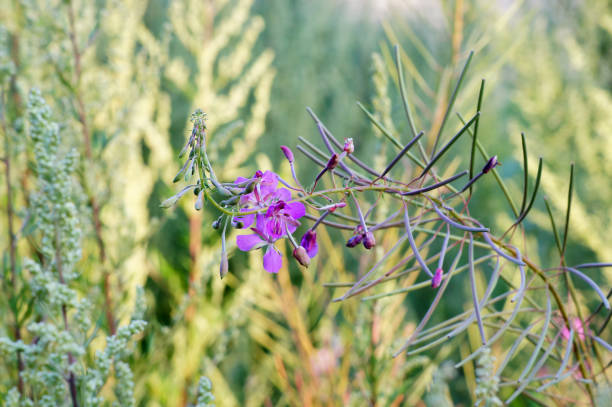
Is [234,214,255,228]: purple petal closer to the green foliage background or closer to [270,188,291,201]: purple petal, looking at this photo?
[270,188,291,201]: purple petal

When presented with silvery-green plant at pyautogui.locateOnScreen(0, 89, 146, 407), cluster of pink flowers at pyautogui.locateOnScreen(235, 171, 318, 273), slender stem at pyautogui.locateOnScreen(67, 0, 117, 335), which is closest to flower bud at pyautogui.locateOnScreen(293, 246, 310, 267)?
cluster of pink flowers at pyautogui.locateOnScreen(235, 171, 318, 273)

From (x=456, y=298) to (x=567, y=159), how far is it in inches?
18.6

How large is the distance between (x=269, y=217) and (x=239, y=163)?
25.5 inches

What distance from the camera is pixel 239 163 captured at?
885mm

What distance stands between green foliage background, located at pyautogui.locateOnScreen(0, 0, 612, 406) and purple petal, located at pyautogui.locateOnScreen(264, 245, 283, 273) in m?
0.15

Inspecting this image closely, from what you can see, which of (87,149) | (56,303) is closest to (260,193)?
(56,303)

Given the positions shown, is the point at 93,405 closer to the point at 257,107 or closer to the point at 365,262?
the point at 365,262

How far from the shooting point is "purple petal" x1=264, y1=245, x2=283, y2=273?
0.25 meters

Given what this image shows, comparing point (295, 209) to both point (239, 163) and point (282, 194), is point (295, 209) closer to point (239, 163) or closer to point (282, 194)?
point (282, 194)

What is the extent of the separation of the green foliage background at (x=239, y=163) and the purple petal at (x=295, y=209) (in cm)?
16

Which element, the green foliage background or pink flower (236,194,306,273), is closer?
pink flower (236,194,306,273)

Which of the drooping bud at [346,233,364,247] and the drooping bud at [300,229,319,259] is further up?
the drooping bud at [300,229,319,259]

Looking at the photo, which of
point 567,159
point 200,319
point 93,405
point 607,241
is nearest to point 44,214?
point 93,405

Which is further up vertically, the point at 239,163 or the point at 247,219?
the point at 239,163
